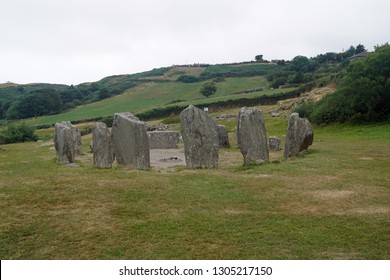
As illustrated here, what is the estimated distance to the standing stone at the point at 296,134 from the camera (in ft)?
67.2

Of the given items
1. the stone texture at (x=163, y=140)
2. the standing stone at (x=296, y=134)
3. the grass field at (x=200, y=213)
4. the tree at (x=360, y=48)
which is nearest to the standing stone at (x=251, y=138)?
the grass field at (x=200, y=213)

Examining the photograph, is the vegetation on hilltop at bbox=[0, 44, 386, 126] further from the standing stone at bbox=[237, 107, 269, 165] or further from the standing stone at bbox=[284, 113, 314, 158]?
the standing stone at bbox=[237, 107, 269, 165]

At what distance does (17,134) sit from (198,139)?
38.5 meters

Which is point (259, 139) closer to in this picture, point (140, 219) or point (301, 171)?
point (301, 171)

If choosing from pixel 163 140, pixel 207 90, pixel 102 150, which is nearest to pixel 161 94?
pixel 207 90

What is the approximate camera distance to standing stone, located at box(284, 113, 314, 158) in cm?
2048

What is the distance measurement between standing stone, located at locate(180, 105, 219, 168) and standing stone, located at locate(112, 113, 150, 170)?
167 cm

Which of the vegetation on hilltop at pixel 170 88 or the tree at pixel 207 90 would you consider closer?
the vegetation on hilltop at pixel 170 88

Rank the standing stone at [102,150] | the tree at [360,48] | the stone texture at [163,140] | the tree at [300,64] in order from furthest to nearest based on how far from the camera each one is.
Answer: the tree at [360,48] < the tree at [300,64] < the stone texture at [163,140] < the standing stone at [102,150]

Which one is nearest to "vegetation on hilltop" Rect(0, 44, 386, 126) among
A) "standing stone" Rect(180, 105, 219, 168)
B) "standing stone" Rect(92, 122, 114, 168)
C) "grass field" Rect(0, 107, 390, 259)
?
"standing stone" Rect(180, 105, 219, 168)

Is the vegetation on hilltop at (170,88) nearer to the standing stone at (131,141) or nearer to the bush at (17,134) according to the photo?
the bush at (17,134)

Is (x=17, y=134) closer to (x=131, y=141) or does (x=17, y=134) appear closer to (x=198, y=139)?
(x=131, y=141)

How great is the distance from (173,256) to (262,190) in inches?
228

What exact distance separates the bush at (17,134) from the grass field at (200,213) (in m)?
35.3
